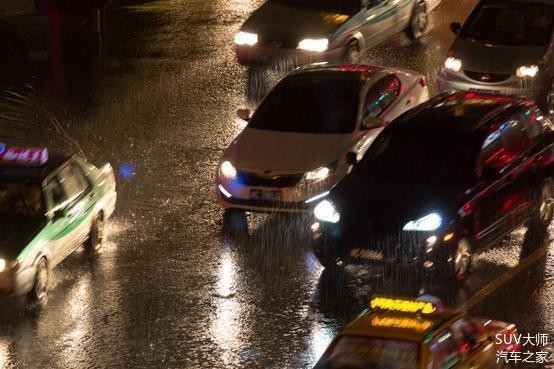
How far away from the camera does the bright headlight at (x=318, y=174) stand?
1586 cm

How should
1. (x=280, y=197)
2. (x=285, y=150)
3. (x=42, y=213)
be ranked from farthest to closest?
(x=285, y=150)
(x=280, y=197)
(x=42, y=213)

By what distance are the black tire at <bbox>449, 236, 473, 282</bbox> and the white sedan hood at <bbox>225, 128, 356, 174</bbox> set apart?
8.47 feet

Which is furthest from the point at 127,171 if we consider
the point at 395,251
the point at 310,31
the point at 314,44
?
the point at 395,251

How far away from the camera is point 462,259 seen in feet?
45.8

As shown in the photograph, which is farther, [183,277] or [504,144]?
[504,144]

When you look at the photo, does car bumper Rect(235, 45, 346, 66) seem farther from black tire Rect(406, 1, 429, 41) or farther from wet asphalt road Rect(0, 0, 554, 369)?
black tire Rect(406, 1, 429, 41)

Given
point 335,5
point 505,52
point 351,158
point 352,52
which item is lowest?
point 351,158

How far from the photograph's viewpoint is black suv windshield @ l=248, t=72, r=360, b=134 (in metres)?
16.9

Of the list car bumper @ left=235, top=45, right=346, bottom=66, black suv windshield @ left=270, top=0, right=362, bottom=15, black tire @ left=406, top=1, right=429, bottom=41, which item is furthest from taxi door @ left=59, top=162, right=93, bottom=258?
black tire @ left=406, top=1, right=429, bottom=41

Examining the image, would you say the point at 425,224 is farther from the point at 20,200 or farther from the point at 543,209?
the point at 20,200

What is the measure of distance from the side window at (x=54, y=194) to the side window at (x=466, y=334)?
5.23 metres

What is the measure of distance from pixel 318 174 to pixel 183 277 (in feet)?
→ 7.29

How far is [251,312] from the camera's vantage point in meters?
13.6

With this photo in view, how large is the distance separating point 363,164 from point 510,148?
63.8 inches
